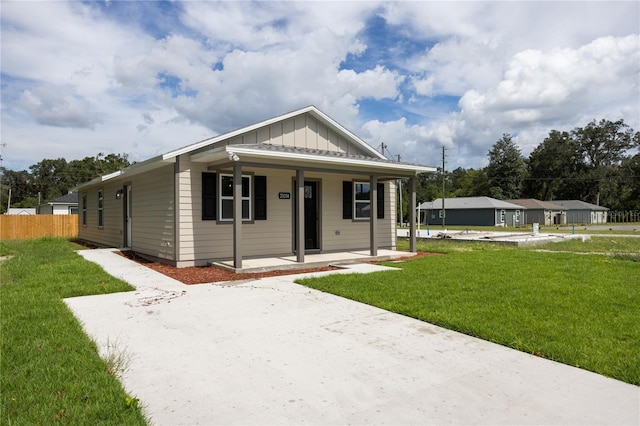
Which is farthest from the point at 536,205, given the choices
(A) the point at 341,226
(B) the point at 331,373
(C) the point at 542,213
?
(B) the point at 331,373

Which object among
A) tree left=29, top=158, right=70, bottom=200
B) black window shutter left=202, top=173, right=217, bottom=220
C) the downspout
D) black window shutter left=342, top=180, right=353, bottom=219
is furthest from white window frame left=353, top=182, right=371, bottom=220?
tree left=29, top=158, right=70, bottom=200

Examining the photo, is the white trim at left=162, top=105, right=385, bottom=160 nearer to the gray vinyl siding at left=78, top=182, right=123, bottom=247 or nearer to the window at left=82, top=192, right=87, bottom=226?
the gray vinyl siding at left=78, top=182, right=123, bottom=247

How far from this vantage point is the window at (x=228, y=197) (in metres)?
10.2

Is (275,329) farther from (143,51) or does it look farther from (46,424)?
(143,51)

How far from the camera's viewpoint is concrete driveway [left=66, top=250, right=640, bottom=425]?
293 centimetres

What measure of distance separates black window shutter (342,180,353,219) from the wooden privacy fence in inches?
700

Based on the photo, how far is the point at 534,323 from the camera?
4.96 m

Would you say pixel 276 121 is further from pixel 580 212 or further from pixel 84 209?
pixel 580 212

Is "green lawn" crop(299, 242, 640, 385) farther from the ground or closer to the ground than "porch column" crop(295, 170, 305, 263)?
closer to the ground

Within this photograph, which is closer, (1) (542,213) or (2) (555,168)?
(1) (542,213)

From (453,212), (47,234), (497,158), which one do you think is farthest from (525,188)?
(47,234)

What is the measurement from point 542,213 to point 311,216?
50.4 meters

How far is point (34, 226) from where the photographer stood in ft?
77.9

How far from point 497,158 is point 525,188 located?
7690mm
